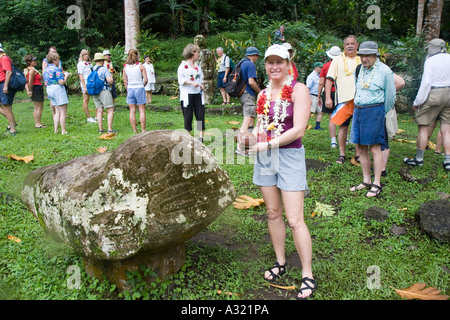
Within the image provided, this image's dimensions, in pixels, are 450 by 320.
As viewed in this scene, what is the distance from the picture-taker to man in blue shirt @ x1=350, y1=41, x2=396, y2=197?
15.4 feet

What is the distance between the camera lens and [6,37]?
62.5ft

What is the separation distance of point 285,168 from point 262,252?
1.20 meters

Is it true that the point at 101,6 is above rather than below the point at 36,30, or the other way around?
above

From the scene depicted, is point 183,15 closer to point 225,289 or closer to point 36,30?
point 36,30

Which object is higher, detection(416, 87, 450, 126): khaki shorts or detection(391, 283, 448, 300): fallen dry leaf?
detection(416, 87, 450, 126): khaki shorts

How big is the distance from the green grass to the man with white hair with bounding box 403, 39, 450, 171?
1.66ft

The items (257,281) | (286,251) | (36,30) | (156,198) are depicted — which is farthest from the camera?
(36,30)

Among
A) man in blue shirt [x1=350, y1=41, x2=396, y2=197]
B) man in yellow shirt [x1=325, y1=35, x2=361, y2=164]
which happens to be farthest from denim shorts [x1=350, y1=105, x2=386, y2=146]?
man in yellow shirt [x1=325, y1=35, x2=361, y2=164]

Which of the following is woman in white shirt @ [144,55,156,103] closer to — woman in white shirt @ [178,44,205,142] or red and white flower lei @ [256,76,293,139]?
woman in white shirt @ [178,44,205,142]

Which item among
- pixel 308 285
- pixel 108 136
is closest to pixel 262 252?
pixel 308 285

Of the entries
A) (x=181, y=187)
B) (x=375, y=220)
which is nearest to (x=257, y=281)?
(x=181, y=187)

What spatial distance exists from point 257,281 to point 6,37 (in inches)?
845

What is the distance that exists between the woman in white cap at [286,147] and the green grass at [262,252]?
1.87ft
